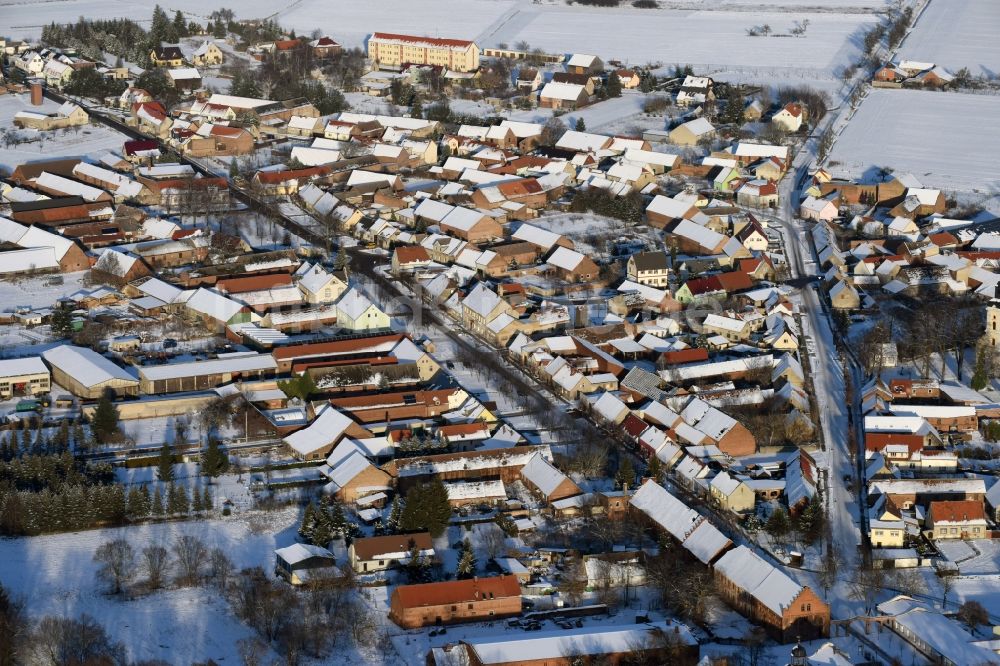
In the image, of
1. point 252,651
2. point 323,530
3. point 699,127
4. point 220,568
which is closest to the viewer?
point 252,651

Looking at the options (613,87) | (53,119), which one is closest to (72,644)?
(53,119)

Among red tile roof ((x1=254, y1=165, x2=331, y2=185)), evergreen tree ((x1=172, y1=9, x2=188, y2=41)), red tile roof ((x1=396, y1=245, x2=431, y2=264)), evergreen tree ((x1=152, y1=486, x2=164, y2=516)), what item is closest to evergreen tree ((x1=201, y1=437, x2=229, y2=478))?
evergreen tree ((x1=152, y1=486, x2=164, y2=516))

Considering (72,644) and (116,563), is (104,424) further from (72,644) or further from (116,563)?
(72,644)

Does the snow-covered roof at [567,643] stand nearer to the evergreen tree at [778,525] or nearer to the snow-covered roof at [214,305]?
the evergreen tree at [778,525]

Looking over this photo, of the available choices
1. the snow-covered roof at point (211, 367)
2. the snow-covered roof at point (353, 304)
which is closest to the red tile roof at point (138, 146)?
the snow-covered roof at point (353, 304)

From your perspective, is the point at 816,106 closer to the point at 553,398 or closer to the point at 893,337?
the point at 893,337
